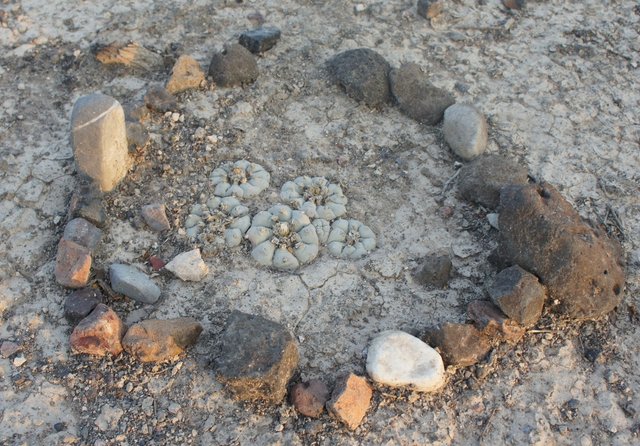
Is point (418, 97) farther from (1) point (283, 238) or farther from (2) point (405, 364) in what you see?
(2) point (405, 364)

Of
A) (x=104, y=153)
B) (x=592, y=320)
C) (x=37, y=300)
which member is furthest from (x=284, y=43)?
(x=592, y=320)

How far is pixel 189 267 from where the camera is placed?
11.0ft

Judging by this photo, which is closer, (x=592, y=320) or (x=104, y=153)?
(x=592, y=320)

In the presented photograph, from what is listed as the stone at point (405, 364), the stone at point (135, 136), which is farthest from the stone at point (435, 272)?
the stone at point (135, 136)

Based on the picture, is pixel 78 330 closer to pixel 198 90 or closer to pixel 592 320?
pixel 198 90

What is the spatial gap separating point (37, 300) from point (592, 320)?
A: 265 cm

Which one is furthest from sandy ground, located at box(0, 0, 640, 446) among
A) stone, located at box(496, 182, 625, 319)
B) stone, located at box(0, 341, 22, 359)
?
stone, located at box(496, 182, 625, 319)

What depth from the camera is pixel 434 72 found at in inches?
177

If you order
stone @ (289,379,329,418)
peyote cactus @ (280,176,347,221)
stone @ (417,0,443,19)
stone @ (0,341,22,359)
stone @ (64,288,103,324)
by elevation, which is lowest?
stone @ (289,379,329,418)

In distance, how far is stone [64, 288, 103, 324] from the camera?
10.4ft

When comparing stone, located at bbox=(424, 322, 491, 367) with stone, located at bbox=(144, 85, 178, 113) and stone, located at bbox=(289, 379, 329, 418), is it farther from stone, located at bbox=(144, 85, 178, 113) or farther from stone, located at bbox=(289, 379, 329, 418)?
stone, located at bbox=(144, 85, 178, 113)

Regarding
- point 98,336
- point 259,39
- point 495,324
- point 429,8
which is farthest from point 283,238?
point 429,8

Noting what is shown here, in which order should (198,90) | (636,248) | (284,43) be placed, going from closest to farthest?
(636,248), (198,90), (284,43)

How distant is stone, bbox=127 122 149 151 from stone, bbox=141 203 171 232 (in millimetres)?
462
